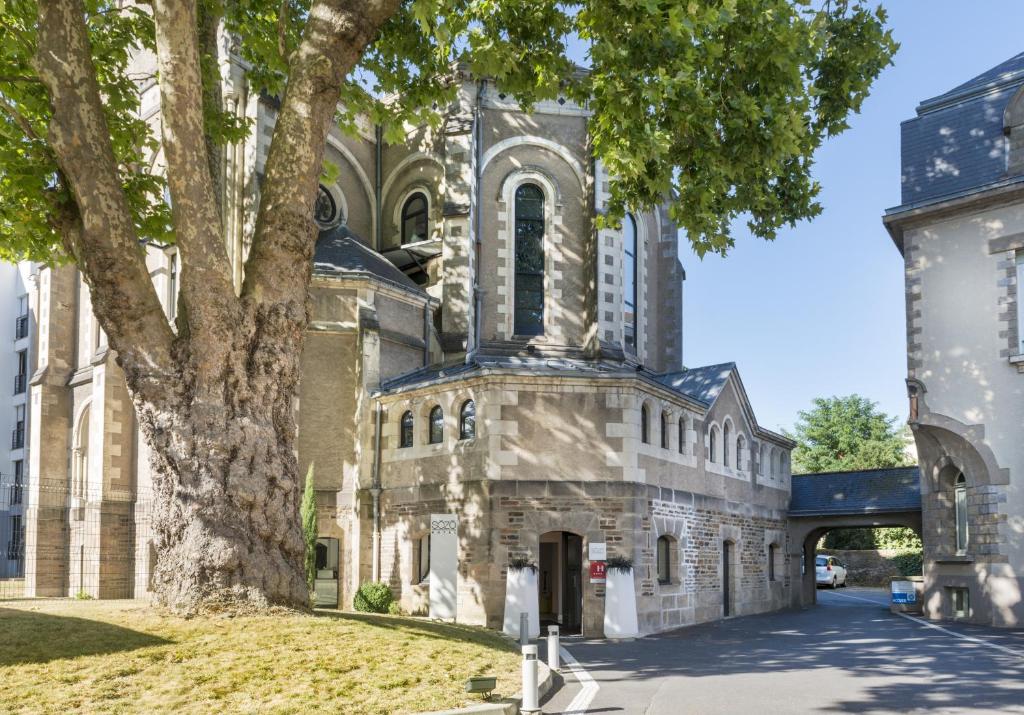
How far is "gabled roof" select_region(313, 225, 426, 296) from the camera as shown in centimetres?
2275

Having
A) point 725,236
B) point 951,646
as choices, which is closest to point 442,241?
point 725,236

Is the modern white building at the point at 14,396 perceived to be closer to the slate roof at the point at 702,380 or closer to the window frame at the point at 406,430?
the window frame at the point at 406,430

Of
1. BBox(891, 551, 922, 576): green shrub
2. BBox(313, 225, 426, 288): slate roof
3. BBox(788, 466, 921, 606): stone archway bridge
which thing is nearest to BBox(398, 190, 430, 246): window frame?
BBox(313, 225, 426, 288): slate roof

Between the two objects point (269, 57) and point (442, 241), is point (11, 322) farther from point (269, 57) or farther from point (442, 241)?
point (269, 57)

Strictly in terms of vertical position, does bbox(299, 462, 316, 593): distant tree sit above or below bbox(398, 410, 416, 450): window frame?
below

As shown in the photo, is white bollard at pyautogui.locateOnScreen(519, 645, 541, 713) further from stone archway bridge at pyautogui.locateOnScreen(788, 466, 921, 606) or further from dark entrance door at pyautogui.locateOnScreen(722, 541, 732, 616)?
stone archway bridge at pyautogui.locateOnScreen(788, 466, 921, 606)

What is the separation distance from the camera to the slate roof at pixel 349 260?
74.6 ft

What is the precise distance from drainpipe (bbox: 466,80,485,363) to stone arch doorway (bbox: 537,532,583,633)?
5274mm

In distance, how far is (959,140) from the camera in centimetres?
2244

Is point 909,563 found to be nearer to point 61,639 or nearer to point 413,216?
point 413,216

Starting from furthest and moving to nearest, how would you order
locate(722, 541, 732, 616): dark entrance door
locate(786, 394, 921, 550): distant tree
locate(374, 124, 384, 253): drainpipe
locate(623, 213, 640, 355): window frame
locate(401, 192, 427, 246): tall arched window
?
locate(786, 394, 921, 550): distant tree < locate(374, 124, 384, 253): drainpipe < locate(401, 192, 427, 246): tall arched window < locate(623, 213, 640, 355): window frame < locate(722, 541, 732, 616): dark entrance door

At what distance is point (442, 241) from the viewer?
984 inches

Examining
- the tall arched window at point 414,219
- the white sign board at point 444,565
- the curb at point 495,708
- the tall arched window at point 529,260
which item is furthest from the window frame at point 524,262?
the curb at point 495,708

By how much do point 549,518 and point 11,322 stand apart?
97.0 feet
